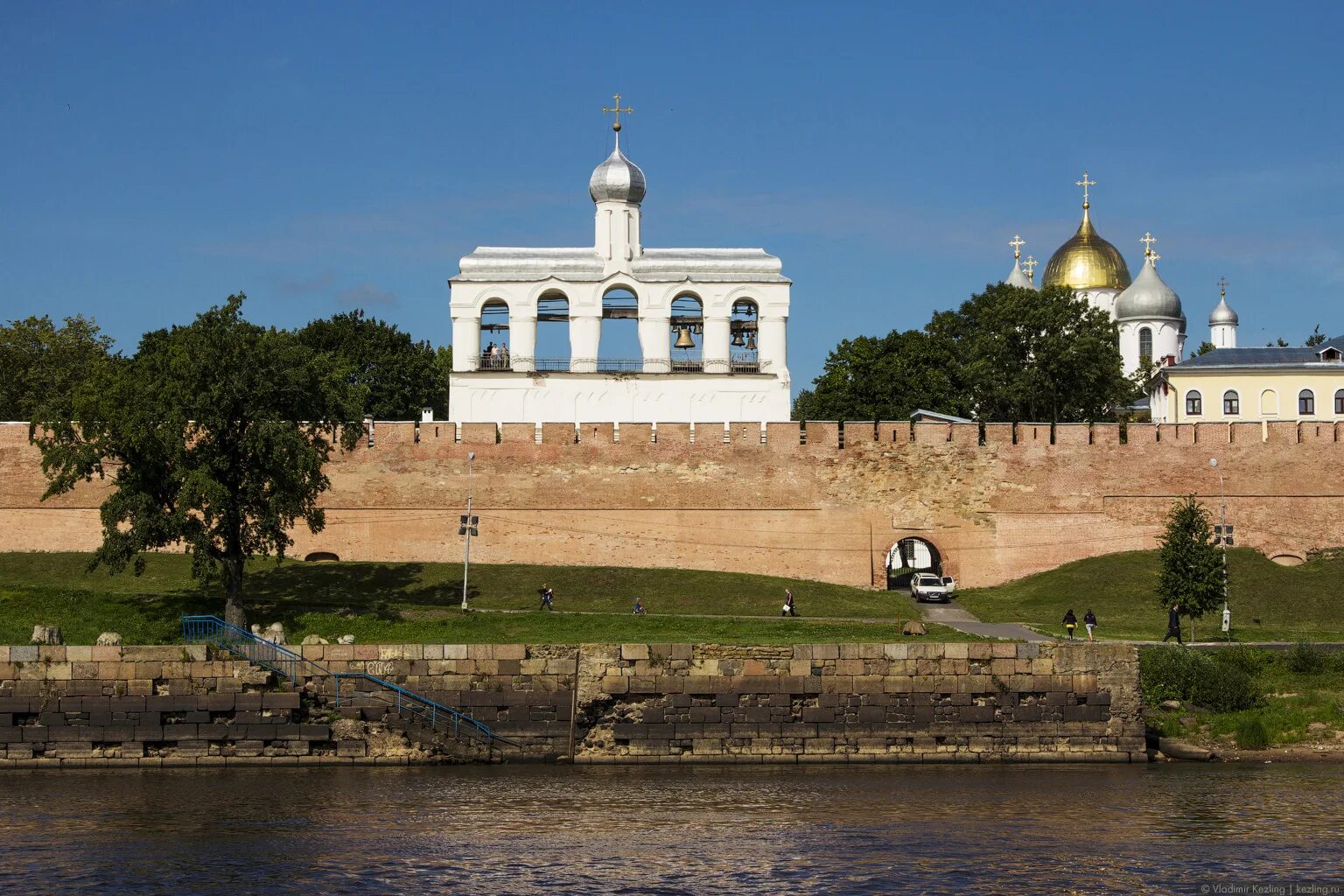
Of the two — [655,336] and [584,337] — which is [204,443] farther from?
[655,336]

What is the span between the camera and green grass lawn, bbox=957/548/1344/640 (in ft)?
113

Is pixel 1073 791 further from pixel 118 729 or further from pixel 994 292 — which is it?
pixel 994 292

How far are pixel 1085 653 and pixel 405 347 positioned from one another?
42.8m

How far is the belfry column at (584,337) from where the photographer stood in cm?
4725

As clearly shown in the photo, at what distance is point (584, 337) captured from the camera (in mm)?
47406

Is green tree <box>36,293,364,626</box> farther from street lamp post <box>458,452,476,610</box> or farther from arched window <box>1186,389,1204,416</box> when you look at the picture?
arched window <box>1186,389,1204,416</box>

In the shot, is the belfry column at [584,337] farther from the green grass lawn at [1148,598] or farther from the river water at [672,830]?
the river water at [672,830]

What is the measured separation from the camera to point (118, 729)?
2333 cm

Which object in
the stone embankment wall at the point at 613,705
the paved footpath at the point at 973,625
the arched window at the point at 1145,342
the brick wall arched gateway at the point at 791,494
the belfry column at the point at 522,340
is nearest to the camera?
the stone embankment wall at the point at 613,705

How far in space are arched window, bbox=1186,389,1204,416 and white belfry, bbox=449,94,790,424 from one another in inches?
687

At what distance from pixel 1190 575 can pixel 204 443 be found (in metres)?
17.5

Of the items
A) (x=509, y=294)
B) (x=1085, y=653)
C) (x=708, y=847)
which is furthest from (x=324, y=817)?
(x=509, y=294)

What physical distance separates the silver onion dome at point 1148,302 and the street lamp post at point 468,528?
42.3 m

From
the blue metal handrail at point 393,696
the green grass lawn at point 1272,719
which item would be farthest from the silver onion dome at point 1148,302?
the blue metal handrail at point 393,696
